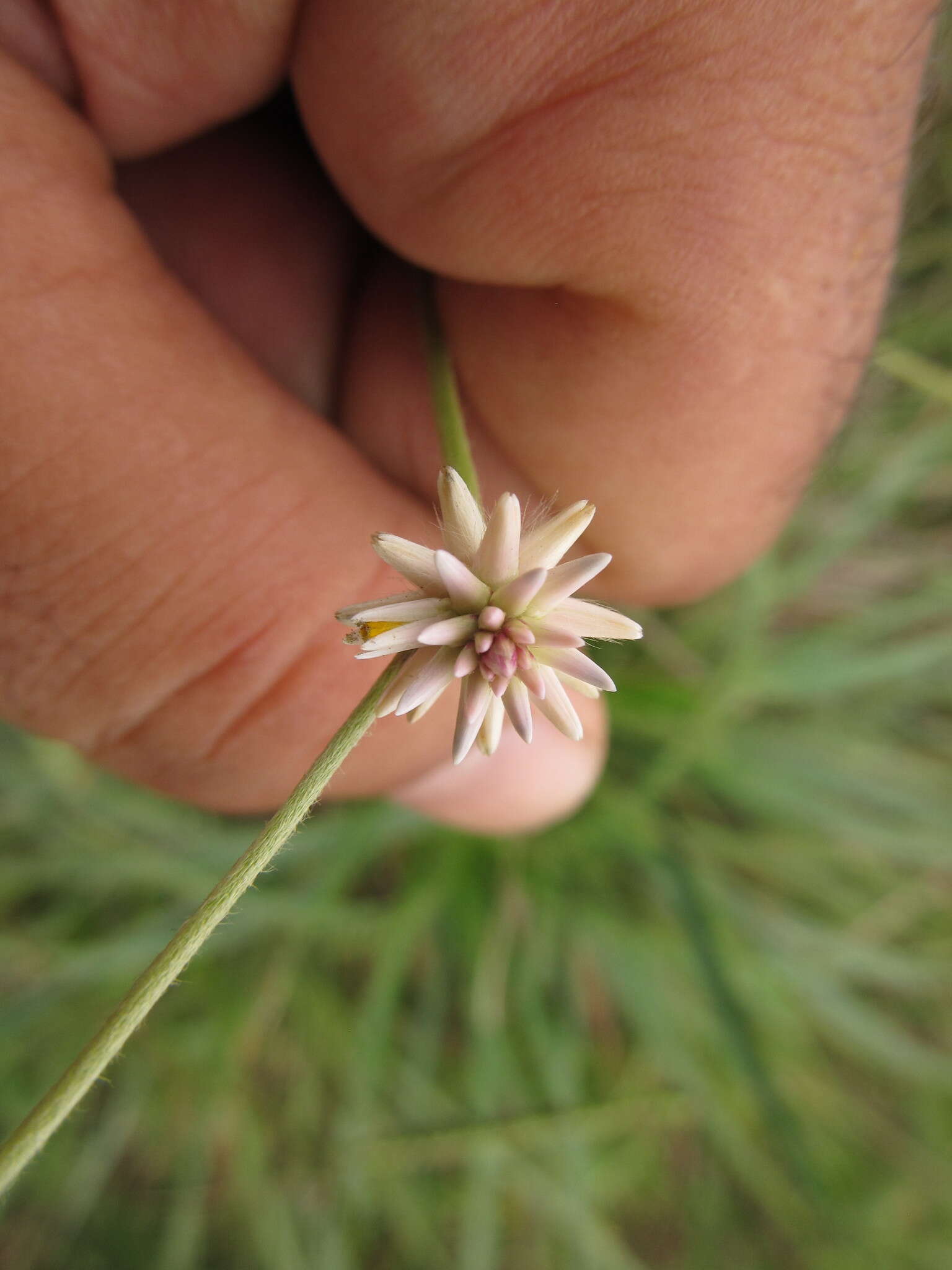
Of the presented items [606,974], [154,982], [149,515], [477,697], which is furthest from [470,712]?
[606,974]

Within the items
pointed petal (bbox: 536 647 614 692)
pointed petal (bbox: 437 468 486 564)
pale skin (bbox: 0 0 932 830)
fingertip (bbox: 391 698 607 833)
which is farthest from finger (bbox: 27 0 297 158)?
fingertip (bbox: 391 698 607 833)

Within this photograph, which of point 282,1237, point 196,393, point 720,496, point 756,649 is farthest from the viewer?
point 282,1237

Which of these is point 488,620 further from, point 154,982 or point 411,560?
point 154,982

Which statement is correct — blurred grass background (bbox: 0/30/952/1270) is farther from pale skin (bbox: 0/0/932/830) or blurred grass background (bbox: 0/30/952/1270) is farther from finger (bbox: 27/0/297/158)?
finger (bbox: 27/0/297/158)

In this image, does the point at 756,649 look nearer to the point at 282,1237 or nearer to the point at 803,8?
the point at 803,8

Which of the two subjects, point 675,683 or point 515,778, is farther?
point 675,683

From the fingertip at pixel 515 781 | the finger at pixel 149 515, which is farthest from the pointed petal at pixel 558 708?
the fingertip at pixel 515 781

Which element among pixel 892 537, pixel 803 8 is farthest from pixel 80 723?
pixel 892 537
